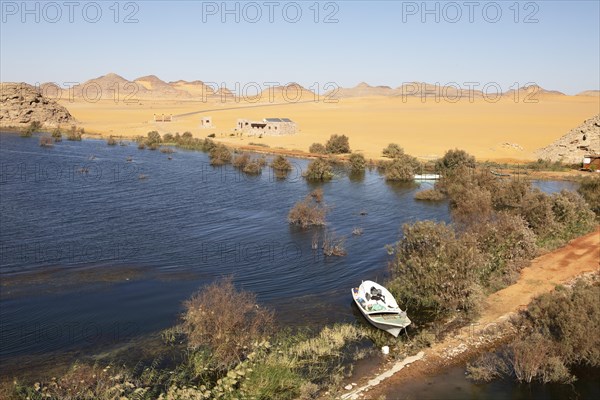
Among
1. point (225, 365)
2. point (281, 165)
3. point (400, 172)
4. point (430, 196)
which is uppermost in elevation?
point (281, 165)

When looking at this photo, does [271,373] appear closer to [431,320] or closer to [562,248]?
[431,320]

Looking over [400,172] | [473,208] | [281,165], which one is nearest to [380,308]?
[473,208]

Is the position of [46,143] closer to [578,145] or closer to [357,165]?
[357,165]

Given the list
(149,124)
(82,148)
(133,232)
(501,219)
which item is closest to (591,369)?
(501,219)

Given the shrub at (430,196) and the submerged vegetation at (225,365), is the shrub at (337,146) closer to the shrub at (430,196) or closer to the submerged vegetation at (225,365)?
the shrub at (430,196)

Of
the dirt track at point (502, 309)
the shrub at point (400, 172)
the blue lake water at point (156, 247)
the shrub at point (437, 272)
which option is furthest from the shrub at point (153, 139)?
the dirt track at point (502, 309)

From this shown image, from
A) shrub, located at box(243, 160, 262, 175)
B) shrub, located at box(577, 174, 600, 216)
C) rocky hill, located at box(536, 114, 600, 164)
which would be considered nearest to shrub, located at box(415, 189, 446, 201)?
shrub, located at box(577, 174, 600, 216)
